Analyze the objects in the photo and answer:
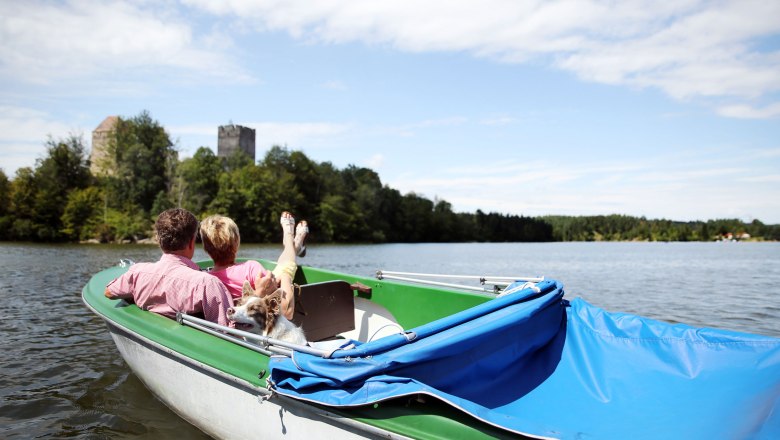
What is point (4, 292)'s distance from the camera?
11.7 m

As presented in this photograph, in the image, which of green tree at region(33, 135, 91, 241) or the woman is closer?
the woman

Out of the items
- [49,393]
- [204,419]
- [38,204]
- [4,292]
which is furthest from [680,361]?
[38,204]

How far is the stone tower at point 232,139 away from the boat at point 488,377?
260 feet

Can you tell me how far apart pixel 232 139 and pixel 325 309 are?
7946cm

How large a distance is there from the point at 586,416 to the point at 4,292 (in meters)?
12.8

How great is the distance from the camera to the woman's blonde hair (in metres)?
4.28

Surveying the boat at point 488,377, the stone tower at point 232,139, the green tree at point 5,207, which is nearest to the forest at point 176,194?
the green tree at point 5,207

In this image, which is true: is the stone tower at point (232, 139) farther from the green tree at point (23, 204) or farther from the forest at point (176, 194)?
the green tree at point (23, 204)

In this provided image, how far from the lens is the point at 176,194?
52250 mm

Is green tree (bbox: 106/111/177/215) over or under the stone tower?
under

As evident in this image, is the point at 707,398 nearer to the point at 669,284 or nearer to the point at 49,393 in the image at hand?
the point at 49,393

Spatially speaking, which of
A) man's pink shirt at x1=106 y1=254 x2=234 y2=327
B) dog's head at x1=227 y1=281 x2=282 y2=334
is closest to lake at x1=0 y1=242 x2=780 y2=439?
man's pink shirt at x1=106 y1=254 x2=234 y2=327

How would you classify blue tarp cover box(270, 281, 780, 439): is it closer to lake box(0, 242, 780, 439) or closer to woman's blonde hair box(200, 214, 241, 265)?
woman's blonde hair box(200, 214, 241, 265)

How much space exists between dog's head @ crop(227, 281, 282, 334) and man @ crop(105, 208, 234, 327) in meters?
0.43
